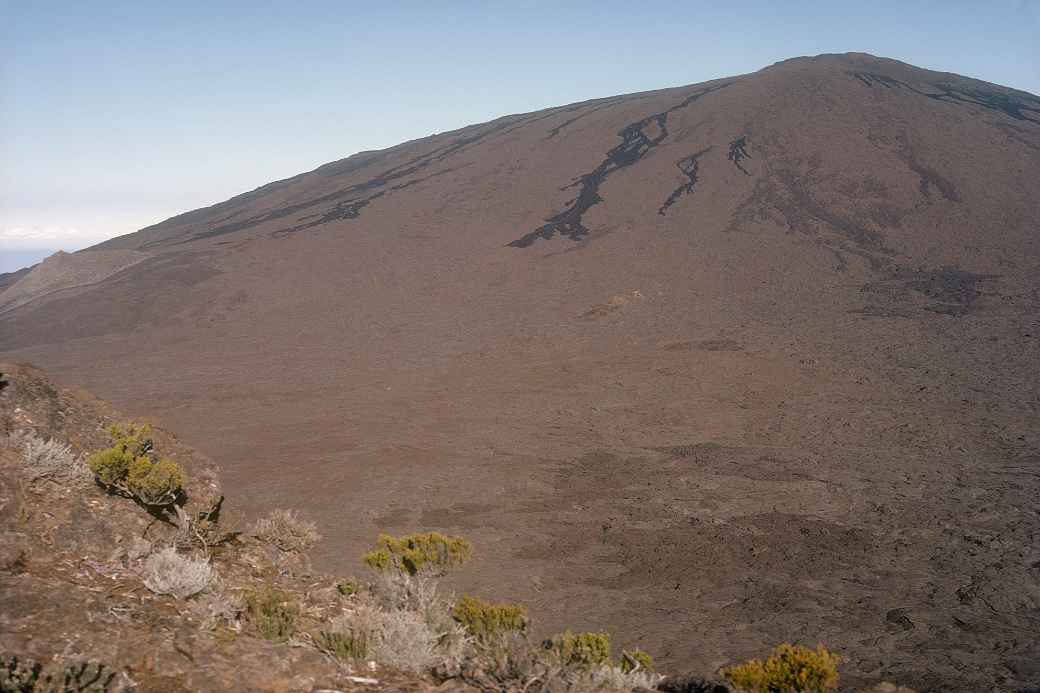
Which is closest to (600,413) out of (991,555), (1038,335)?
(991,555)

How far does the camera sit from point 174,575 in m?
4.05

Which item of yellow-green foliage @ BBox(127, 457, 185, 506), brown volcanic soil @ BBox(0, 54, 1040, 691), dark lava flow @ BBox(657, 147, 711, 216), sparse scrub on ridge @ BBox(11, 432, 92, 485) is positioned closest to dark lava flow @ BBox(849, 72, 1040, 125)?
brown volcanic soil @ BBox(0, 54, 1040, 691)

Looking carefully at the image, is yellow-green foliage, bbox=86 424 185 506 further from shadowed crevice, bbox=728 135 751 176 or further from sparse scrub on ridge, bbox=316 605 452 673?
shadowed crevice, bbox=728 135 751 176

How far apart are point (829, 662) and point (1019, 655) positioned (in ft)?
11.5

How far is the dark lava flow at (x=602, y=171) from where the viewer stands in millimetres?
30578

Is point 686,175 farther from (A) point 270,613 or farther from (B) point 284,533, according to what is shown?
(A) point 270,613

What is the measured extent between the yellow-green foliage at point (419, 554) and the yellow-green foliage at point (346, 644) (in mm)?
1680

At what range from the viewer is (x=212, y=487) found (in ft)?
23.9

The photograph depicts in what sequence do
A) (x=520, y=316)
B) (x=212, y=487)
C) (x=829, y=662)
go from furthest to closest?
(x=520, y=316) < (x=212, y=487) < (x=829, y=662)

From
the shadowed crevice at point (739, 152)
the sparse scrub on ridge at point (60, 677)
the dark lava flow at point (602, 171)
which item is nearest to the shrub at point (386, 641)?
the sparse scrub on ridge at point (60, 677)

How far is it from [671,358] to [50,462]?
52.2ft

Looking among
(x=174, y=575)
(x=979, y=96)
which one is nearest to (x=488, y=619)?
(x=174, y=575)

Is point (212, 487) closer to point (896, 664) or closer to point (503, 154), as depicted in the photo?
point (896, 664)

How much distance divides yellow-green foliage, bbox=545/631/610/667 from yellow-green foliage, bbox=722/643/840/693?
29.1 inches
